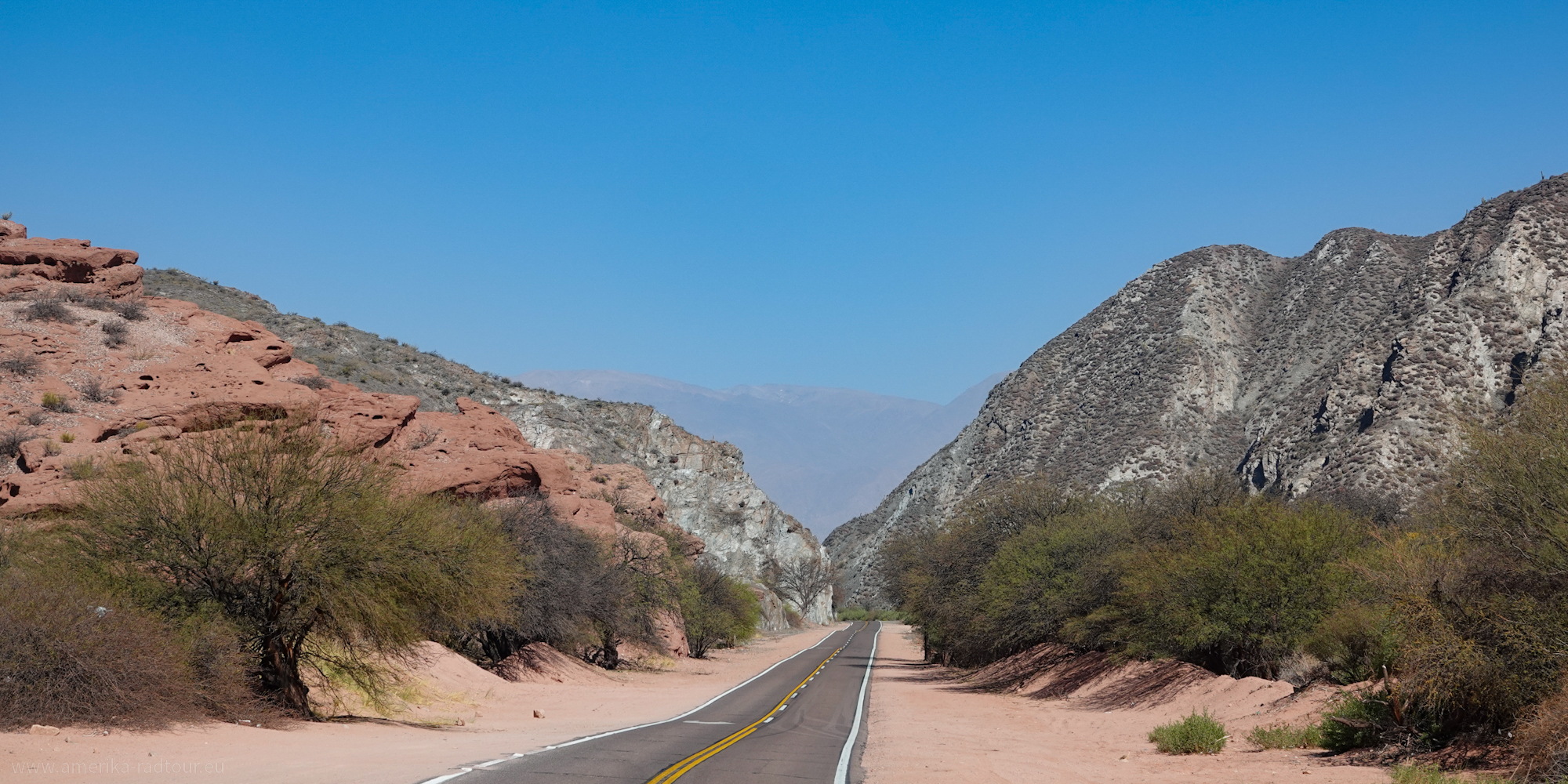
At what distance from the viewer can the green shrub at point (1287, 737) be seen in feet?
58.4

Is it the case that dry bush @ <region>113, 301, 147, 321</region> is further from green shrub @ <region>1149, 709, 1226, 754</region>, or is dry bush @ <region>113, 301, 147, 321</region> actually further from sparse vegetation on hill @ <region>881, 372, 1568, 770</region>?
green shrub @ <region>1149, 709, 1226, 754</region>

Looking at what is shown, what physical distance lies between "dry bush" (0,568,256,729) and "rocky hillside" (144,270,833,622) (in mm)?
42173

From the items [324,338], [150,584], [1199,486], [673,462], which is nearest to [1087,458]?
[673,462]

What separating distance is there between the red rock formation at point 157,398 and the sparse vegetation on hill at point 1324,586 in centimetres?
1738

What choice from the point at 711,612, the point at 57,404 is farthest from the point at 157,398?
the point at 711,612

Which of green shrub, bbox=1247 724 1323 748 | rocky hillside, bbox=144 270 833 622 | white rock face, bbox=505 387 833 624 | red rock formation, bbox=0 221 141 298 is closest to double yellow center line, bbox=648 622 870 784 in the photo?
green shrub, bbox=1247 724 1323 748

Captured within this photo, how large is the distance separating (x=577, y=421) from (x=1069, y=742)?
2627 inches

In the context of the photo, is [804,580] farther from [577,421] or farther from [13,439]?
[13,439]

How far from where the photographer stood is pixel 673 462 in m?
93.8

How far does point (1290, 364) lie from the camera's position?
297 ft

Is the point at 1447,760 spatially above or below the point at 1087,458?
below

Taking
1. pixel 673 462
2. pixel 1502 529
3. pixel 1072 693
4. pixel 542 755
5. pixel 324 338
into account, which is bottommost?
pixel 1072 693

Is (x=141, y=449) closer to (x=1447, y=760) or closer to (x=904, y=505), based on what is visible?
(x=1447, y=760)

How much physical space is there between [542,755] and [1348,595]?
20.2 metres
